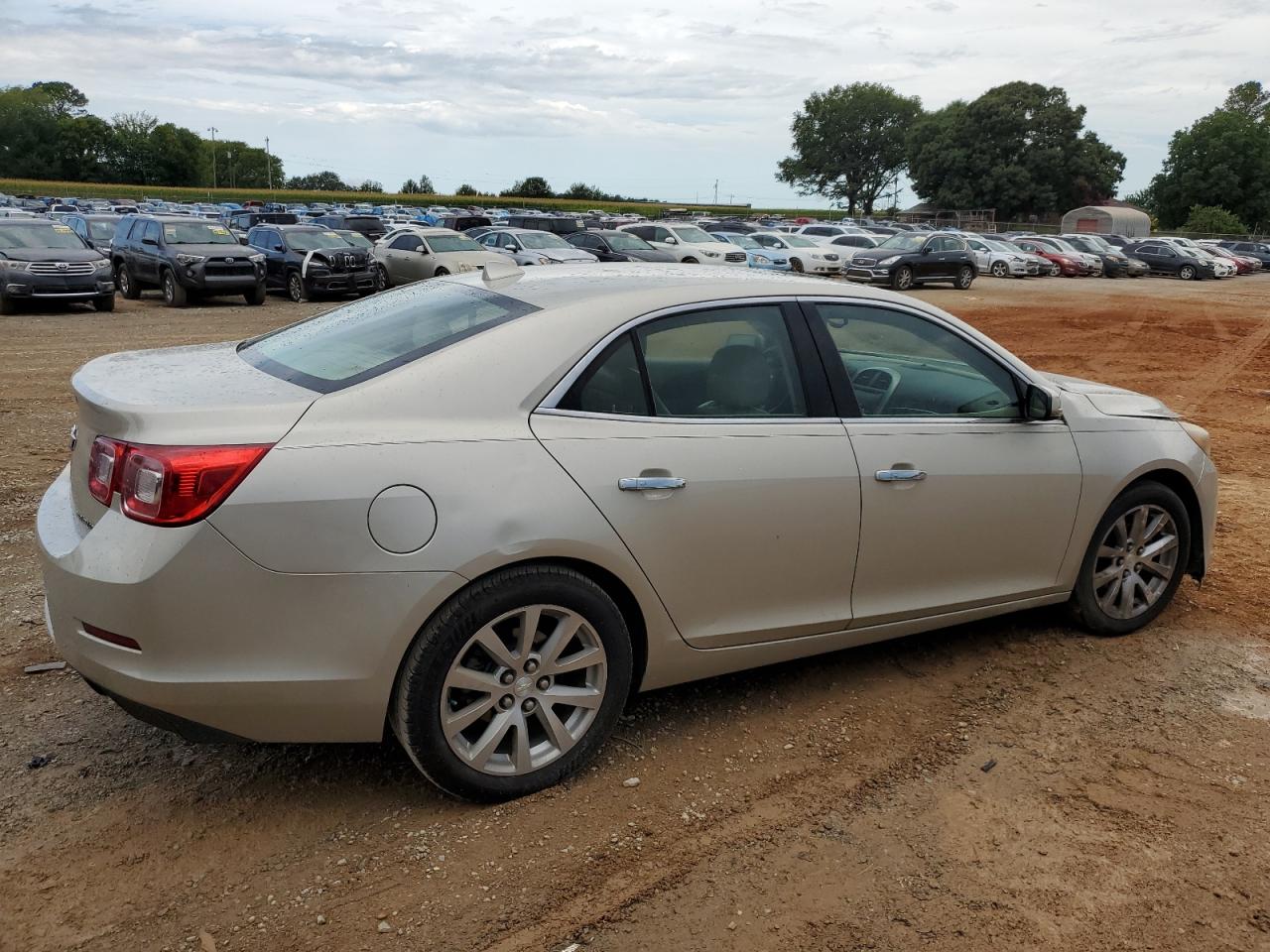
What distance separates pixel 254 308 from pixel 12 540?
51.0 feet

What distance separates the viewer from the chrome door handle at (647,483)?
3344 millimetres

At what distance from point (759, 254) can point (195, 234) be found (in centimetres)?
1624

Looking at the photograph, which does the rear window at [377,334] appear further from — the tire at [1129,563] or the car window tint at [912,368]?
the tire at [1129,563]

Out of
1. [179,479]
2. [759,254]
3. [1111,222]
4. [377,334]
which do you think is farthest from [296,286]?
[1111,222]

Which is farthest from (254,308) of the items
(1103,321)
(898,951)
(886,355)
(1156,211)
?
(1156,211)

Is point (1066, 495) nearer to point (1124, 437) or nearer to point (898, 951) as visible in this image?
point (1124, 437)

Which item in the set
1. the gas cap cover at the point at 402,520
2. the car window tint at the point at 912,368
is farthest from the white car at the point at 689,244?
the gas cap cover at the point at 402,520

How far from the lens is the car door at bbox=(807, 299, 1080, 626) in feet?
12.9

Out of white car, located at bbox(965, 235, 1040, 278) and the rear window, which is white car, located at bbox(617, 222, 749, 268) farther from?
the rear window

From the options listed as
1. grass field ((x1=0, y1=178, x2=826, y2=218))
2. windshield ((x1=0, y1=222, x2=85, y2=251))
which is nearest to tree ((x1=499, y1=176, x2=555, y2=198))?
grass field ((x1=0, y1=178, x2=826, y2=218))

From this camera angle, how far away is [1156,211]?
92.1 metres

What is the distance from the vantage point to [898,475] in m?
3.89

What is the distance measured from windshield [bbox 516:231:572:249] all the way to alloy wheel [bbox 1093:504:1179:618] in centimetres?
2194

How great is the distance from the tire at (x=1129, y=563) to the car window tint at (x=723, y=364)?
5.66 ft
